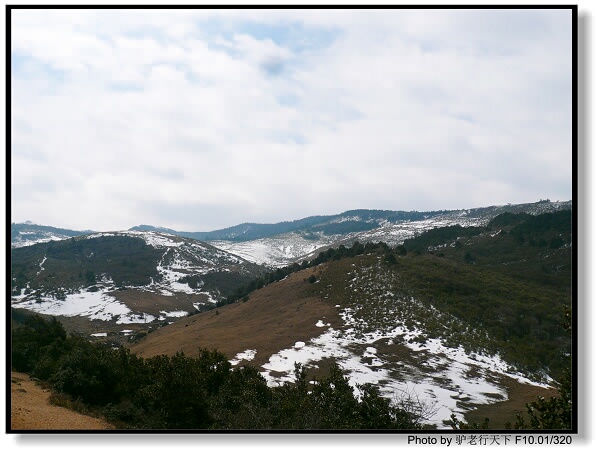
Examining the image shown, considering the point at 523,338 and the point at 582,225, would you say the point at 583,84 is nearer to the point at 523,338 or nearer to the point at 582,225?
the point at 582,225

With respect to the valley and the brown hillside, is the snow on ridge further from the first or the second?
the brown hillside

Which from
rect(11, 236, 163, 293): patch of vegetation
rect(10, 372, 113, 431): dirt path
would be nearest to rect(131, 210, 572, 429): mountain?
rect(10, 372, 113, 431): dirt path

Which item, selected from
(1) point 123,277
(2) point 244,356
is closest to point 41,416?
(2) point 244,356

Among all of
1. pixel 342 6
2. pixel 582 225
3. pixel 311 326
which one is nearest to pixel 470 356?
pixel 311 326

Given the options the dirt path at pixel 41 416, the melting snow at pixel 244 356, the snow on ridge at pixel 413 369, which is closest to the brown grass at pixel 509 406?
the snow on ridge at pixel 413 369

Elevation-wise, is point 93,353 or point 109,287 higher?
point 93,353
